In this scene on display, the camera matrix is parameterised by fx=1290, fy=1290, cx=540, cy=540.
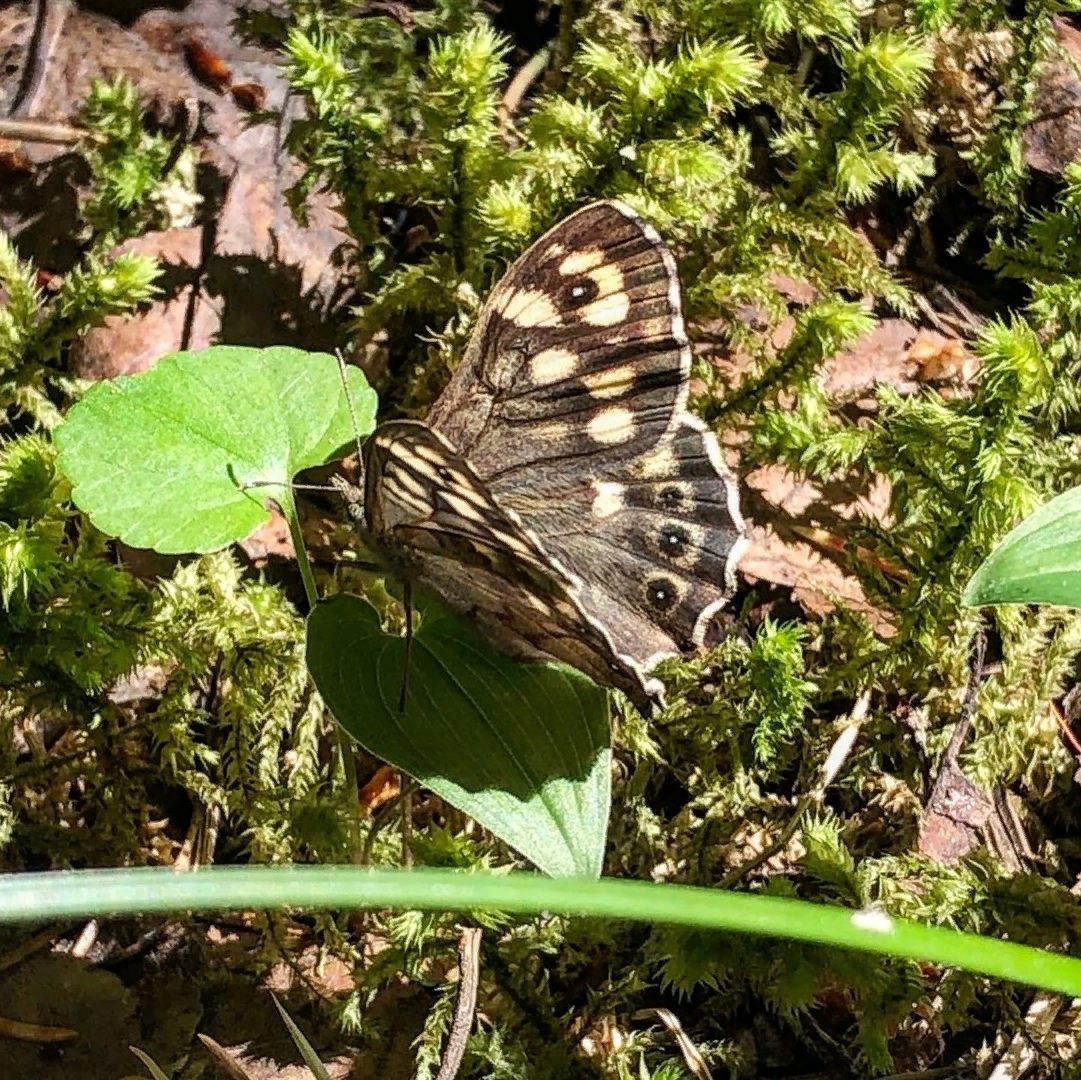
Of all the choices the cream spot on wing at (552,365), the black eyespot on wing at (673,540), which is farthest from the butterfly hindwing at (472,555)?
the cream spot on wing at (552,365)

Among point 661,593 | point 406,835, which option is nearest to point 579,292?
point 661,593

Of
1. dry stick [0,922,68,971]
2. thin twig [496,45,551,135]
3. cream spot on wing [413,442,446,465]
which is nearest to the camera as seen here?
cream spot on wing [413,442,446,465]

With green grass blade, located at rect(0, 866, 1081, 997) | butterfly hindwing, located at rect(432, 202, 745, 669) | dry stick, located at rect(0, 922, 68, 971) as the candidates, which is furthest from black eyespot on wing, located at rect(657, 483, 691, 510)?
dry stick, located at rect(0, 922, 68, 971)

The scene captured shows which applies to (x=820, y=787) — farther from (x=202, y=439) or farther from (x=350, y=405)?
(x=202, y=439)

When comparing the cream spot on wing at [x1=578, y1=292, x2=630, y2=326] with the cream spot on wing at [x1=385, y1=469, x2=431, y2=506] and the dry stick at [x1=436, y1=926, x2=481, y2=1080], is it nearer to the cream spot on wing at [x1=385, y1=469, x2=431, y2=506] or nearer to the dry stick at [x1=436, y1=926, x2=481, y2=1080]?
the cream spot on wing at [x1=385, y1=469, x2=431, y2=506]

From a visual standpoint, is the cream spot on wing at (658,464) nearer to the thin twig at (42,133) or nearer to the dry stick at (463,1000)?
the dry stick at (463,1000)
